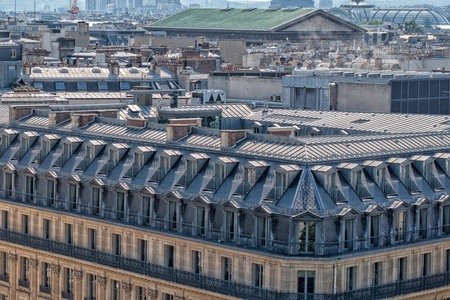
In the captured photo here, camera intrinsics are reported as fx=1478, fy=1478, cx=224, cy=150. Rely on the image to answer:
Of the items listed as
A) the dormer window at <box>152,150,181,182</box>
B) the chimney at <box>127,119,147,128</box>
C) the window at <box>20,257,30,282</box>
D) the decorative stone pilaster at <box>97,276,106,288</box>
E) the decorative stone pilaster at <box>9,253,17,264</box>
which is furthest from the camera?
the decorative stone pilaster at <box>9,253,17,264</box>

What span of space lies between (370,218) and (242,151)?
5.42 m

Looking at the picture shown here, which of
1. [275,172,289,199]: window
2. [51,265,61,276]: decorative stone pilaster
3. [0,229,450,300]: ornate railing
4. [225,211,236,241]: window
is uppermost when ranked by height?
[275,172,289,199]: window

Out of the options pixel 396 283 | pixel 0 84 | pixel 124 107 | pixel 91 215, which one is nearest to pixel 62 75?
pixel 0 84

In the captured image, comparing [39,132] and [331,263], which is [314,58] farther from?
[331,263]

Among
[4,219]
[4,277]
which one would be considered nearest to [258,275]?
[4,277]

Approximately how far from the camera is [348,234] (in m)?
48.9

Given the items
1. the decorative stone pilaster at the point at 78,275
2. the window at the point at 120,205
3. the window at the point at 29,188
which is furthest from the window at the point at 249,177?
the window at the point at 29,188

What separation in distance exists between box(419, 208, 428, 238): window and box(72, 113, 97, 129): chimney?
53.0ft

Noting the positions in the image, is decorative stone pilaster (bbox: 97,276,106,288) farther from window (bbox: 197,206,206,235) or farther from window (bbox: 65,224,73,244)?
window (bbox: 197,206,206,235)

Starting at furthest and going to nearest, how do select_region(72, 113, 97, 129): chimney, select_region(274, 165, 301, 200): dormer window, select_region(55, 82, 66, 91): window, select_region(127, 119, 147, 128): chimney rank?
select_region(55, 82, 66, 91): window → select_region(72, 113, 97, 129): chimney → select_region(127, 119, 147, 128): chimney → select_region(274, 165, 301, 200): dormer window

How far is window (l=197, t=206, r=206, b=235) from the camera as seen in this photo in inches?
2035

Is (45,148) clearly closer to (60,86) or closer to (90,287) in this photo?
(90,287)

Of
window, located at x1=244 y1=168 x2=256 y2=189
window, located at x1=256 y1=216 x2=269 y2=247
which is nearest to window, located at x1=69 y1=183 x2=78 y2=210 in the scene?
window, located at x1=244 y1=168 x2=256 y2=189

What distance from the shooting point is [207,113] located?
69.5 meters
